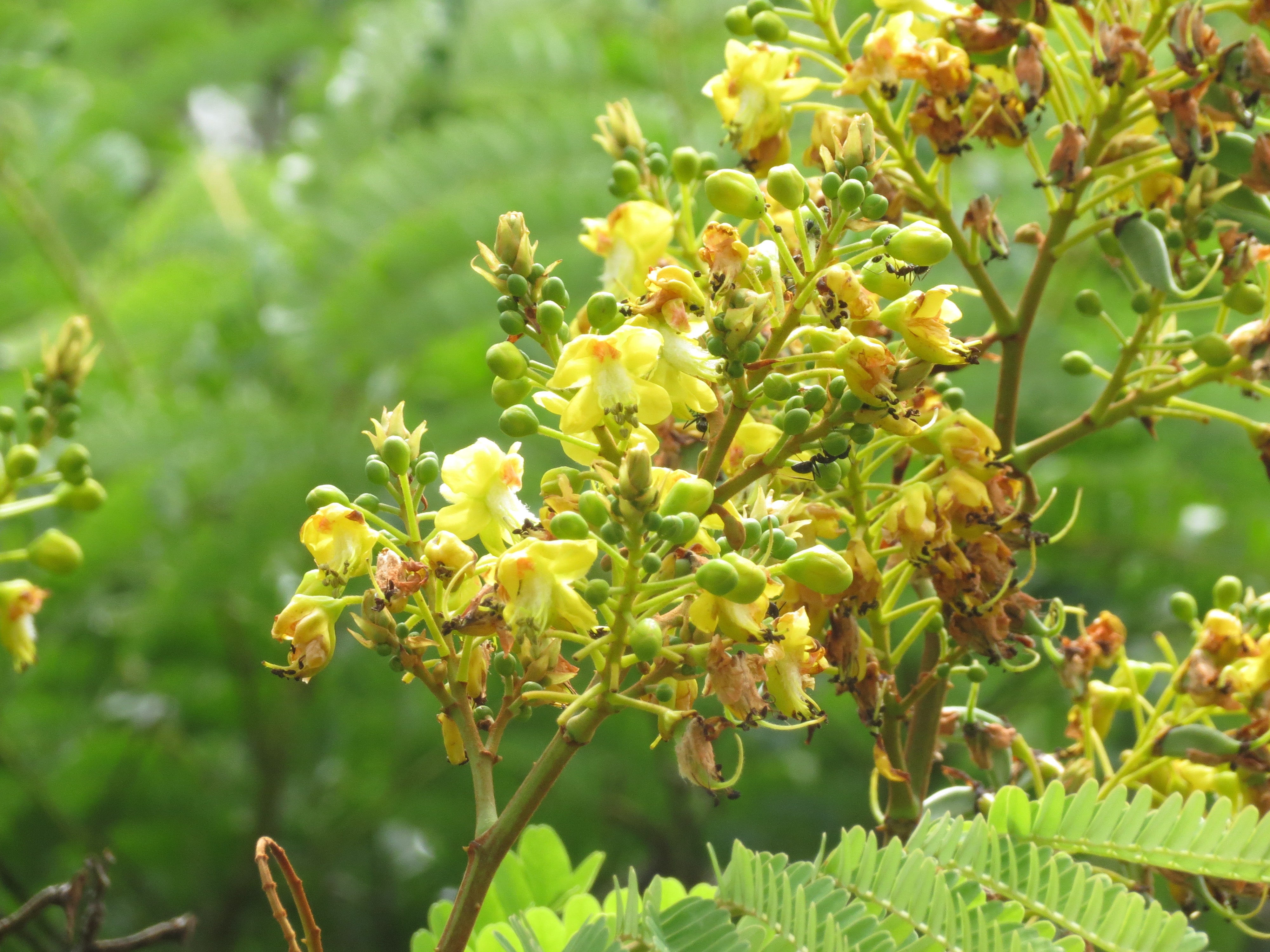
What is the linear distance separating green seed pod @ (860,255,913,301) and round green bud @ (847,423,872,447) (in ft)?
0.23

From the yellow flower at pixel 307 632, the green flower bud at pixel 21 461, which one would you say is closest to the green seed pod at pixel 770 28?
the yellow flower at pixel 307 632

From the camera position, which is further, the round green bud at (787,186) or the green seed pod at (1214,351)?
the green seed pod at (1214,351)

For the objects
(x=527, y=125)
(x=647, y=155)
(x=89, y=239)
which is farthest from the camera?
(x=89, y=239)

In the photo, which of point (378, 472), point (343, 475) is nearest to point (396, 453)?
point (378, 472)

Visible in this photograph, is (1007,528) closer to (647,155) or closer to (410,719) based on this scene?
(647,155)

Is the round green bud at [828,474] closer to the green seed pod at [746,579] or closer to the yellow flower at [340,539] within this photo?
the green seed pod at [746,579]

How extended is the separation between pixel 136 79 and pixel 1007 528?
347 cm

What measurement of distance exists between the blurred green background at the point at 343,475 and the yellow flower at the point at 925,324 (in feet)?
4.03

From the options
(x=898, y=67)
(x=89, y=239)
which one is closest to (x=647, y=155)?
(x=898, y=67)

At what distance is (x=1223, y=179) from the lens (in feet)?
2.67

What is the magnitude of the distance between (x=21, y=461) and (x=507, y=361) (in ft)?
1.91

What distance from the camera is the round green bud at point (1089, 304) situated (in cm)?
92

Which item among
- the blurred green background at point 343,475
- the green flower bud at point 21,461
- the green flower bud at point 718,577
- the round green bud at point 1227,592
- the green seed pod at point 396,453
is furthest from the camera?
the blurred green background at point 343,475

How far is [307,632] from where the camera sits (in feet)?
2.15
